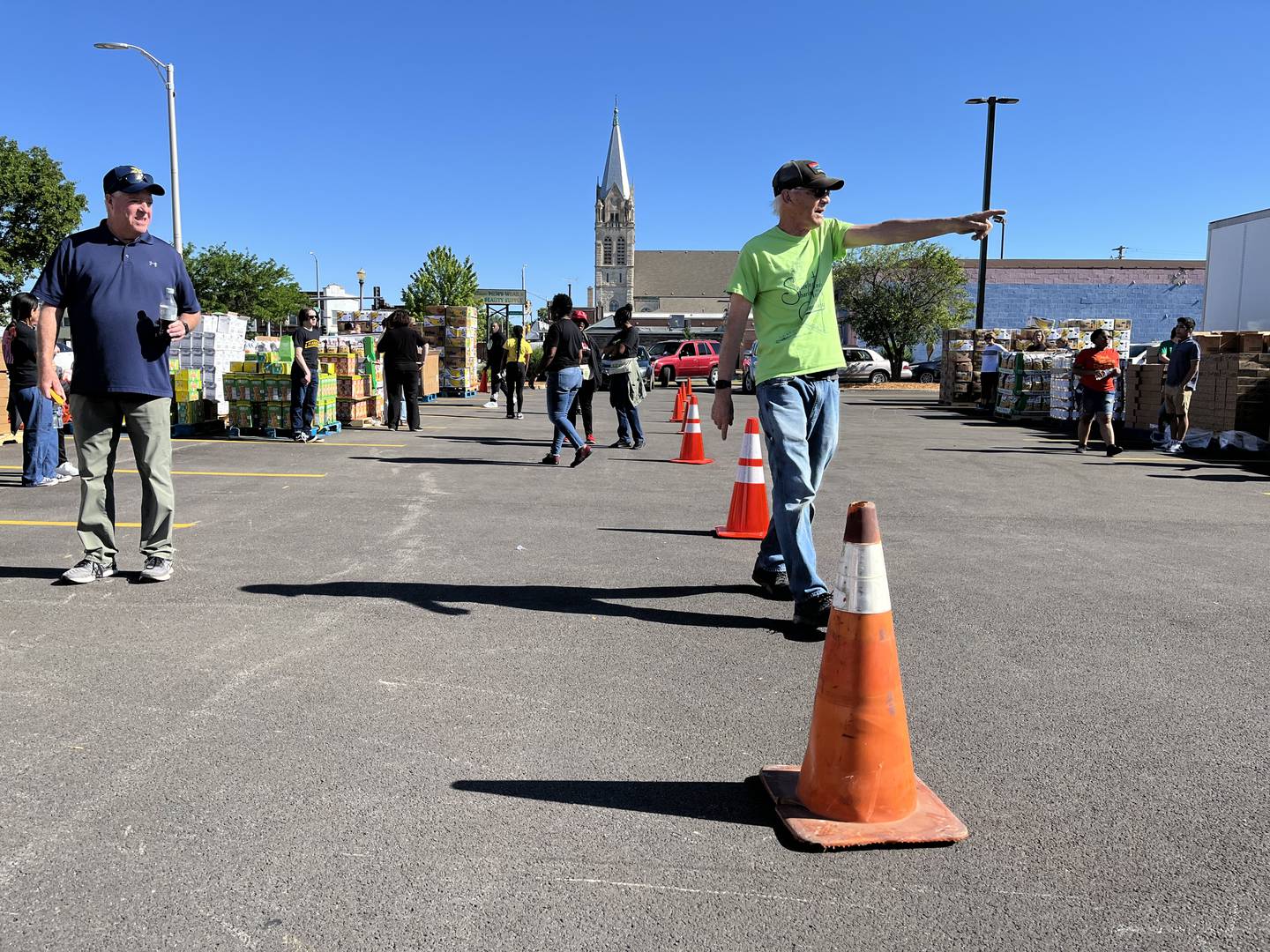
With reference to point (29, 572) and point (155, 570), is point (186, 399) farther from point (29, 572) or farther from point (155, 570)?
point (155, 570)

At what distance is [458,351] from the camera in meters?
26.8

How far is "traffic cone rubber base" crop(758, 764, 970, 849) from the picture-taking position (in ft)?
8.48

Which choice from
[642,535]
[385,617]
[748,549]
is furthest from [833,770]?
[642,535]

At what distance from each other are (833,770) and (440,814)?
1.06 meters

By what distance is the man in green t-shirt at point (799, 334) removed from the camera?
14.8ft

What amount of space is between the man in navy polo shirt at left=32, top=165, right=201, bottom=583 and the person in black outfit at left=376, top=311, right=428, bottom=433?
29.1 ft

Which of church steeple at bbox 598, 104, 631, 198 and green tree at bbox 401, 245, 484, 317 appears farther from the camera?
church steeple at bbox 598, 104, 631, 198

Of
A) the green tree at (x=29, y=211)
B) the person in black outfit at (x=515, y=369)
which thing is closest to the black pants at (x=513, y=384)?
the person in black outfit at (x=515, y=369)

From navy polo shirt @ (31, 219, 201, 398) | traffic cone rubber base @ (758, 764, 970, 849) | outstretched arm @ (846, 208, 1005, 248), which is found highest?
outstretched arm @ (846, 208, 1005, 248)

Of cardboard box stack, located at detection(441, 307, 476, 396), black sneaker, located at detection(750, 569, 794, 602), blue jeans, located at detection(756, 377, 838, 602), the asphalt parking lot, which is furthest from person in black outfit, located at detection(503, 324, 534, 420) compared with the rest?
blue jeans, located at detection(756, 377, 838, 602)

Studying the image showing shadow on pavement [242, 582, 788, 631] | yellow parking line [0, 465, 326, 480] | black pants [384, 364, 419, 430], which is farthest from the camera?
black pants [384, 364, 419, 430]

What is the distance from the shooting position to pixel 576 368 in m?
10.9

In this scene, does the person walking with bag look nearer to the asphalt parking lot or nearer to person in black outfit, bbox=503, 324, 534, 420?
person in black outfit, bbox=503, 324, 534, 420

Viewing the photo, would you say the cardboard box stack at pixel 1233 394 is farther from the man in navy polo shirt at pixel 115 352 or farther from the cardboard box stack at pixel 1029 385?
the man in navy polo shirt at pixel 115 352
